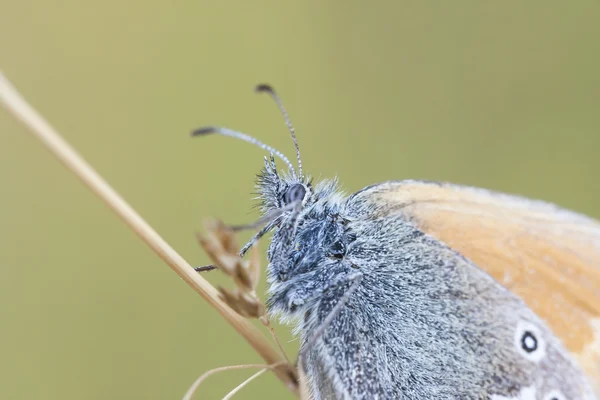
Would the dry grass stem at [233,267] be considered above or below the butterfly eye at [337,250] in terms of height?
below

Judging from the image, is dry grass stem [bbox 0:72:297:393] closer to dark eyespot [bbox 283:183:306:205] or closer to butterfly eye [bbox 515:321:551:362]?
dark eyespot [bbox 283:183:306:205]

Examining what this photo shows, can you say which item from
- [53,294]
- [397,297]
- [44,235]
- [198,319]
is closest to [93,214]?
[44,235]

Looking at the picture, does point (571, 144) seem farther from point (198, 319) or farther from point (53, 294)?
point (53, 294)

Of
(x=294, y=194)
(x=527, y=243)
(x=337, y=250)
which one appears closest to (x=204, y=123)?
(x=294, y=194)

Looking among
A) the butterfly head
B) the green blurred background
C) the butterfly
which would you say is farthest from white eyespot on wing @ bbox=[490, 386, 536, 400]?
the green blurred background

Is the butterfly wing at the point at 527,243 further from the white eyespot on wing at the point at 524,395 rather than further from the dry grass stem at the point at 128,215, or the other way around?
the dry grass stem at the point at 128,215

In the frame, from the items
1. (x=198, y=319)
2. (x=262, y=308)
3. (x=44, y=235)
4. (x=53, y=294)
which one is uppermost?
(x=262, y=308)

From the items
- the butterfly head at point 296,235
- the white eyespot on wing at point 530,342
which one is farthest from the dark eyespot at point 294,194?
the white eyespot on wing at point 530,342
